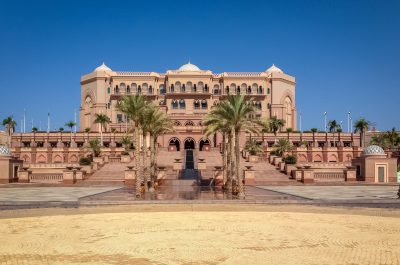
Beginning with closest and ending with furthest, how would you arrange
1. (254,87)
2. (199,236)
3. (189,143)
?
1. (199,236)
2. (189,143)
3. (254,87)

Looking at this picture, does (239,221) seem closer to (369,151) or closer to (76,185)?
(76,185)

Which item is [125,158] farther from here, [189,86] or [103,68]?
[103,68]

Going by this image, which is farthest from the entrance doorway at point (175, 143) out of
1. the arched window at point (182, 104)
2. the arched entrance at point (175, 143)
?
the arched window at point (182, 104)

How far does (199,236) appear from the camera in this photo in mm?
14711

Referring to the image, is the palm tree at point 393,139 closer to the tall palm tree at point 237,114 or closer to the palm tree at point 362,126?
the palm tree at point 362,126

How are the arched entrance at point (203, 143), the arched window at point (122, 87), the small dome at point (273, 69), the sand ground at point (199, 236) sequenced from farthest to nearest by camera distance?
the small dome at point (273, 69), the arched window at point (122, 87), the arched entrance at point (203, 143), the sand ground at point (199, 236)

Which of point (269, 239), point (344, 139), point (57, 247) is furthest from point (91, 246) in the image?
point (344, 139)

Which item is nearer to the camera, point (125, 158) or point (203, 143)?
point (125, 158)

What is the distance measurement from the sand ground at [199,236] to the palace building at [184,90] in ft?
220

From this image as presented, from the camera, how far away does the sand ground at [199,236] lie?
38.2 ft

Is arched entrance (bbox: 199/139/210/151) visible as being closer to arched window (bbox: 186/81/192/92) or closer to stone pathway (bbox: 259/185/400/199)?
arched window (bbox: 186/81/192/92)

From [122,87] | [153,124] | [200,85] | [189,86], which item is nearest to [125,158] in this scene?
[153,124]

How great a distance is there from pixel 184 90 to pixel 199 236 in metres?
76.5

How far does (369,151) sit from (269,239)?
35903 mm
